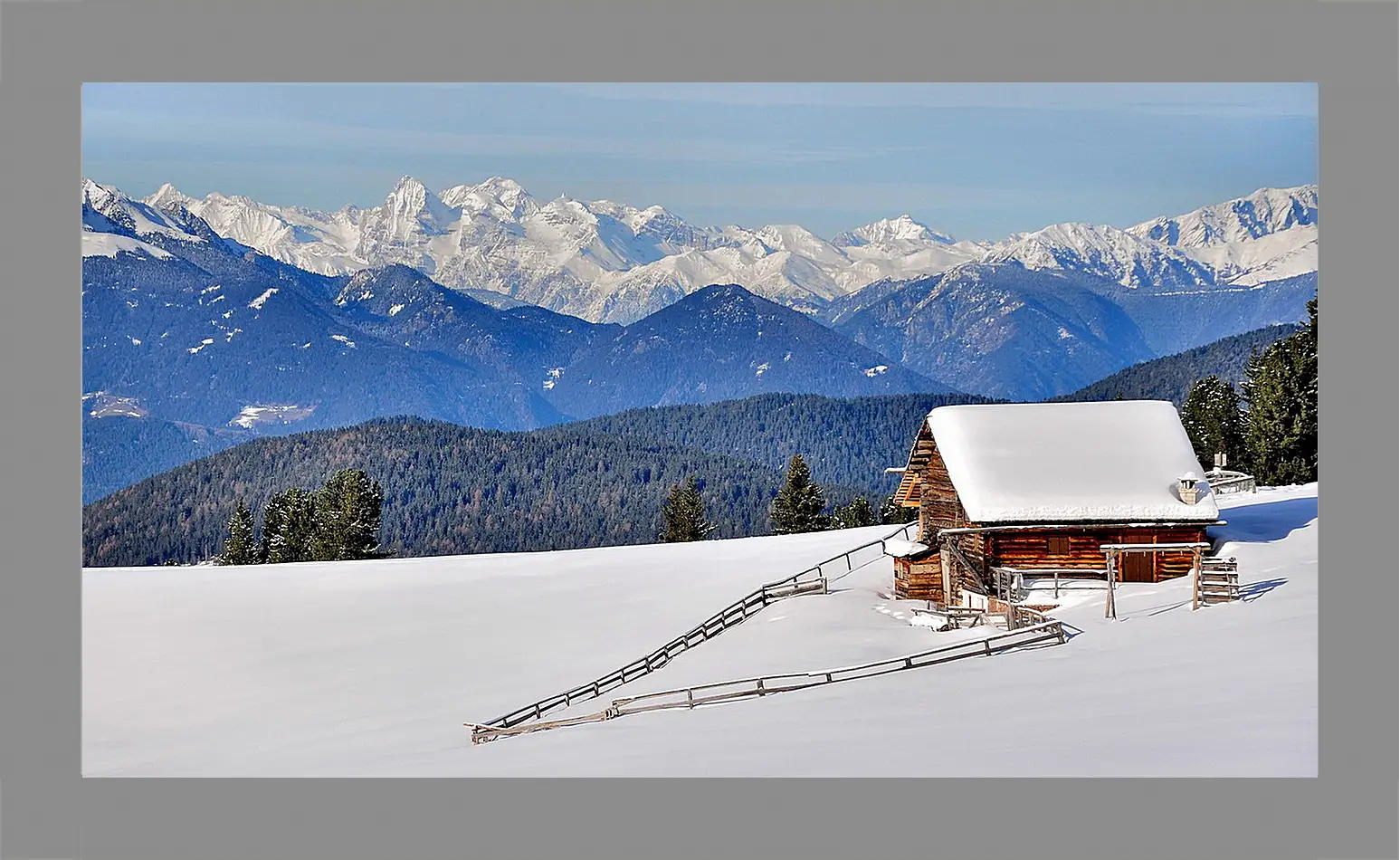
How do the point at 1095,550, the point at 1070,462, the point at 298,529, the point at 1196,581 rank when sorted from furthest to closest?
1. the point at 298,529
2. the point at 1070,462
3. the point at 1095,550
4. the point at 1196,581

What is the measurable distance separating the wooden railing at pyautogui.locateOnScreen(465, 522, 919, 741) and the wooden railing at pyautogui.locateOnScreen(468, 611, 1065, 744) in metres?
1.21

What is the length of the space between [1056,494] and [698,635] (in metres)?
8.69

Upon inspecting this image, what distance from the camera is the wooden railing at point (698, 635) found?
26.0 m

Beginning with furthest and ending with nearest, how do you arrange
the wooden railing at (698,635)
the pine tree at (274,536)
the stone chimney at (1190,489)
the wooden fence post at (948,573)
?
1. the pine tree at (274,536)
2. the wooden fence post at (948,573)
3. the stone chimney at (1190,489)
4. the wooden railing at (698,635)

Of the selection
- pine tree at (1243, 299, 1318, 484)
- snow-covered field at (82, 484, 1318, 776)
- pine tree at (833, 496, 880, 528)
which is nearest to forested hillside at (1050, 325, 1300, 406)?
pine tree at (833, 496, 880, 528)

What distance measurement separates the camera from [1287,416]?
52188 millimetres

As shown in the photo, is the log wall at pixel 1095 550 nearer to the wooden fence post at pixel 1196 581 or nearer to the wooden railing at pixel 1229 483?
the wooden fence post at pixel 1196 581

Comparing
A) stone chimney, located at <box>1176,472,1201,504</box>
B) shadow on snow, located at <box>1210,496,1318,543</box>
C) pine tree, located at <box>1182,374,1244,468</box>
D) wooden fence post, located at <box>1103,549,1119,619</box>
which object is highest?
pine tree, located at <box>1182,374,1244,468</box>

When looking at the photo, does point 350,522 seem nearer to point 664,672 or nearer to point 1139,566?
point 664,672

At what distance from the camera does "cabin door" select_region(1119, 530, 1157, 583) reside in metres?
29.0

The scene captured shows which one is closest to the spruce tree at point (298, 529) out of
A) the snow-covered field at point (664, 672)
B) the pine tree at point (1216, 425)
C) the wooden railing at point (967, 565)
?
the snow-covered field at point (664, 672)

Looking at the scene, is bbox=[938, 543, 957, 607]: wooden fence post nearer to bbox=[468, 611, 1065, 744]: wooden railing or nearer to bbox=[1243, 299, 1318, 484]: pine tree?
bbox=[468, 611, 1065, 744]: wooden railing

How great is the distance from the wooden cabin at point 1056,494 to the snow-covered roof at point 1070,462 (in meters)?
0.02

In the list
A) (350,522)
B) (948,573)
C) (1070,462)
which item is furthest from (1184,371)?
(948,573)
